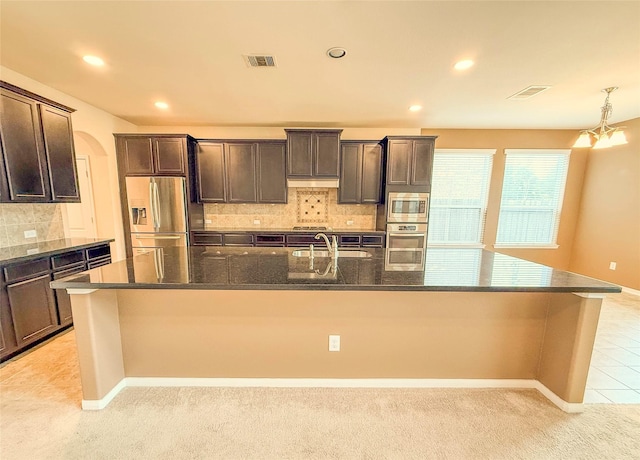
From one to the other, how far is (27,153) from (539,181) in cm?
723

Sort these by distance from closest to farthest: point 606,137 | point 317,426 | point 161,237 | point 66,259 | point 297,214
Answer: point 317,426 → point 66,259 → point 606,137 → point 161,237 → point 297,214

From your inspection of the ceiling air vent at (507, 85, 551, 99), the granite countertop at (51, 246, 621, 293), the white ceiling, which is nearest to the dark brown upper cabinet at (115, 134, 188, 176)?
the white ceiling

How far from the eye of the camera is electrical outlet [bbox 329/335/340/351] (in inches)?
70.7

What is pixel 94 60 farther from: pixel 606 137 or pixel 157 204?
pixel 606 137

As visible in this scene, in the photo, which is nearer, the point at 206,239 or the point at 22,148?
the point at 22,148

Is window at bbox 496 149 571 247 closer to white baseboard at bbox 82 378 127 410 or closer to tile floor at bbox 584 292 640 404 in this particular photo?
tile floor at bbox 584 292 640 404

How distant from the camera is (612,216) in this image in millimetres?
4051

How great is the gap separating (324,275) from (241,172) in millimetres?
3230

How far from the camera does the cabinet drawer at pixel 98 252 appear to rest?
2.74 meters

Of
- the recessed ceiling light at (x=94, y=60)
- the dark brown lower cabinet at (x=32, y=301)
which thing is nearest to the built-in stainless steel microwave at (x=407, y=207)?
the recessed ceiling light at (x=94, y=60)

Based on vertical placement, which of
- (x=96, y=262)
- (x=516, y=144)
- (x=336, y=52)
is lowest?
(x=96, y=262)

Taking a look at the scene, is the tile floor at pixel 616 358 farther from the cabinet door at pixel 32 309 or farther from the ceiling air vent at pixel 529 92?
the cabinet door at pixel 32 309

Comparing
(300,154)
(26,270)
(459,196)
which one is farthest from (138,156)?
(459,196)

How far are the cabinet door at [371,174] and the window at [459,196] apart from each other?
3.66 feet
